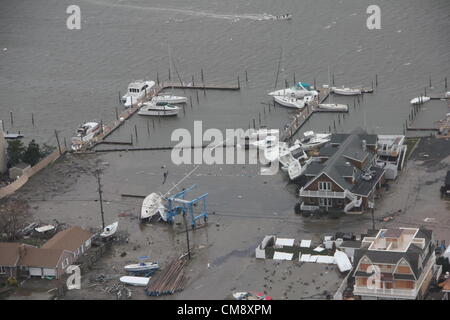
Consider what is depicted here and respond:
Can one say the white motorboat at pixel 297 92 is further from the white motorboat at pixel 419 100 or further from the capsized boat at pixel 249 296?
the capsized boat at pixel 249 296

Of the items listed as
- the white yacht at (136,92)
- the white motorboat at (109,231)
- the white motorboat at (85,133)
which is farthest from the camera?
the white yacht at (136,92)

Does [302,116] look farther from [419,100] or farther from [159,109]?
[159,109]

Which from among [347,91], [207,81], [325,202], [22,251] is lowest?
[22,251]

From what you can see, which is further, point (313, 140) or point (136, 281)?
point (313, 140)

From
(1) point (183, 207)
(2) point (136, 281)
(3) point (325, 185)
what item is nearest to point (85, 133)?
(1) point (183, 207)

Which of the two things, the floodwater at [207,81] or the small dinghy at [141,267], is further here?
the floodwater at [207,81]

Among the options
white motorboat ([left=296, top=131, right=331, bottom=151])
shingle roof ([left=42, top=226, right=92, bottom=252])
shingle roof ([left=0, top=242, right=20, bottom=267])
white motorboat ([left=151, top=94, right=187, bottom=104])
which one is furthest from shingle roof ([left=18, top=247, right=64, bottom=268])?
white motorboat ([left=151, top=94, right=187, bottom=104])

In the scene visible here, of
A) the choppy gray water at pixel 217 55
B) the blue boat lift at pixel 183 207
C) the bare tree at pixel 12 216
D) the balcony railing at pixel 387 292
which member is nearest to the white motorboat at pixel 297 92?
the choppy gray water at pixel 217 55
